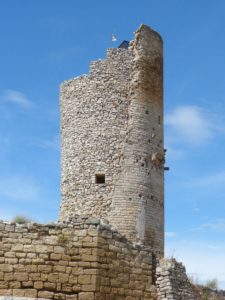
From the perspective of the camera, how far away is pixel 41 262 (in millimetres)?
12602

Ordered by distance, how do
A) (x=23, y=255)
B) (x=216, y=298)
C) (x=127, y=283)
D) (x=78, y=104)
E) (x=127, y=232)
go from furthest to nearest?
1. (x=78, y=104)
2. (x=127, y=232)
3. (x=216, y=298)
4. (x=127, y=283)
5. (x=23, y=255)

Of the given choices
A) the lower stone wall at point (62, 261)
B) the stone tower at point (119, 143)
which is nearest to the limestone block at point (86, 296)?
the lower stone wall at point (62, 261)

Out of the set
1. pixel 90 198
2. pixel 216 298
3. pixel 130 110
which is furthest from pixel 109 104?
pixel 216 298

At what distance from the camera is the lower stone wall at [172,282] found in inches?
566

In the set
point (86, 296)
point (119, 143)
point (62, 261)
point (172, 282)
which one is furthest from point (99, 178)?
point (86, 296)

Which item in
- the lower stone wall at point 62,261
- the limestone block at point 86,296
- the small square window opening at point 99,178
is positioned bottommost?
the limestone block at point 86,296

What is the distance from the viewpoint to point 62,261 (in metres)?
12.7

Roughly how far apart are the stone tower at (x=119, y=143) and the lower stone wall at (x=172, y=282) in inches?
264

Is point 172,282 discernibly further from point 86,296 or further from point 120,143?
point 120,143

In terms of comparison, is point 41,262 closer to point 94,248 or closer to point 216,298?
point 94,248

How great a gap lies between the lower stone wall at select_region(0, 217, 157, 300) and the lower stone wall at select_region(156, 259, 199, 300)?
1.19 m

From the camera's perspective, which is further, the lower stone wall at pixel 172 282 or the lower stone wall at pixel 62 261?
the lower stone wall at pixel 172 282

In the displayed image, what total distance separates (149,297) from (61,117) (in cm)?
1162

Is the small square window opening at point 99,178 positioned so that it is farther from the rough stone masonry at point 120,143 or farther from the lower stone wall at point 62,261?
the lower stone wall at point 62,261
